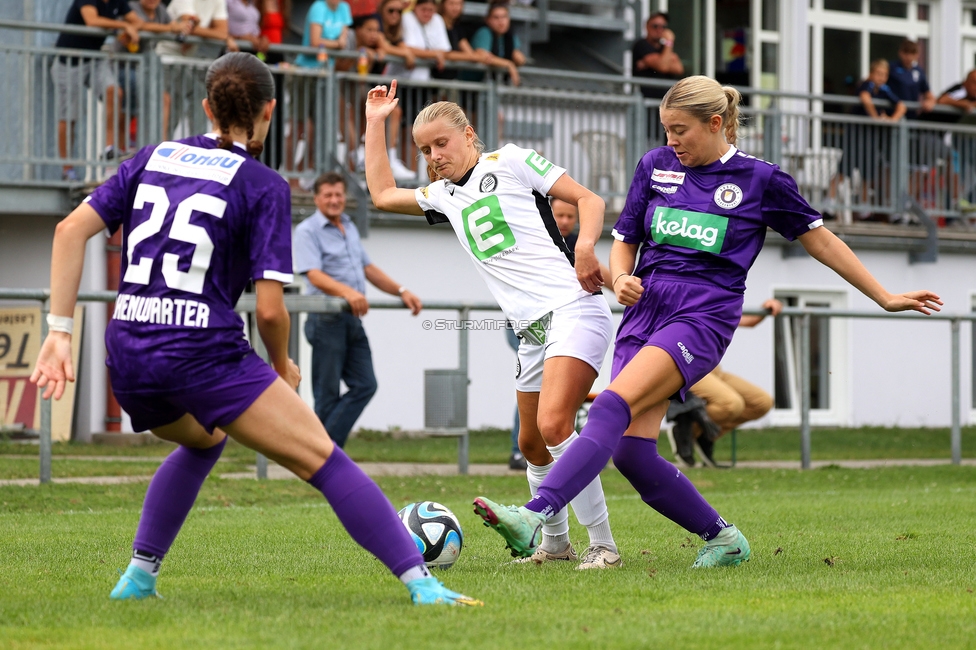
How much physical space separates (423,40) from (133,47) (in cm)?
359

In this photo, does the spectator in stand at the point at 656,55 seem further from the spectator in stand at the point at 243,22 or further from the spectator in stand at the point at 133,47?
the spectator in stand at the point at 133,47

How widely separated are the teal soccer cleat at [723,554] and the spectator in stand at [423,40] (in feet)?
35.6

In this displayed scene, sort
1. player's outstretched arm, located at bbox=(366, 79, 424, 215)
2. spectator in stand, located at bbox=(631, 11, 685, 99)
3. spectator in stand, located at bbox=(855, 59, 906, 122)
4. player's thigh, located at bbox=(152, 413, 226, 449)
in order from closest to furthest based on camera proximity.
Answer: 1. player's thigh, located at bbox=(152, 413, 226, 449)
2. player's outstretched arm, located at bbox=(366, 79, 424, 215)
3. spectator in stand, located at bbox=(631, 11, 685, 99)
4. spectator in stand, located at bbox=(855, 59, 906, 122)

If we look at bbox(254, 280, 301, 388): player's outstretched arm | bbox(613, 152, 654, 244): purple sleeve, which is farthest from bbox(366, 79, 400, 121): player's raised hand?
bbox(254, 280, 301, 388): player's outstretched arm

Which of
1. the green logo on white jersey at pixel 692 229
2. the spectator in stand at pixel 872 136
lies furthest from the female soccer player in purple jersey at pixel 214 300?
the spectator in stand at pixel 872 136

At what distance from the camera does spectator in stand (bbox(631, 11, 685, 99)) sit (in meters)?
18.6

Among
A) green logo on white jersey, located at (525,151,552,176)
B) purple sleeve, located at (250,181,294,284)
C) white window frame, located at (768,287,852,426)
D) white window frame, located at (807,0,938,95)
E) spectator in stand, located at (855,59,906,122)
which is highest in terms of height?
white window frame, located at (807,0,938,95)

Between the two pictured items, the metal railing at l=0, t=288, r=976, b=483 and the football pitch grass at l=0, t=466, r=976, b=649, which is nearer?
the football pitch grass at l=0, t=466, r=976, b=649

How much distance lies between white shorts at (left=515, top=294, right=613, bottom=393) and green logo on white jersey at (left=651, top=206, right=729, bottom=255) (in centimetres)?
42

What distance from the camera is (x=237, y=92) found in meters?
4.29

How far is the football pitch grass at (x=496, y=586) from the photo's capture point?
4.00 meters

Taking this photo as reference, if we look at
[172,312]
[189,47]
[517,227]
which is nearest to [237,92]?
[172,312]

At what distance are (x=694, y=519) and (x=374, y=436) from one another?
1026 cm

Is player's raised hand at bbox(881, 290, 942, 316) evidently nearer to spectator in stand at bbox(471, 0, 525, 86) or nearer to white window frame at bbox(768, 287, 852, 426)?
spectator in stand at bbox(471, 0, 525, 86)
